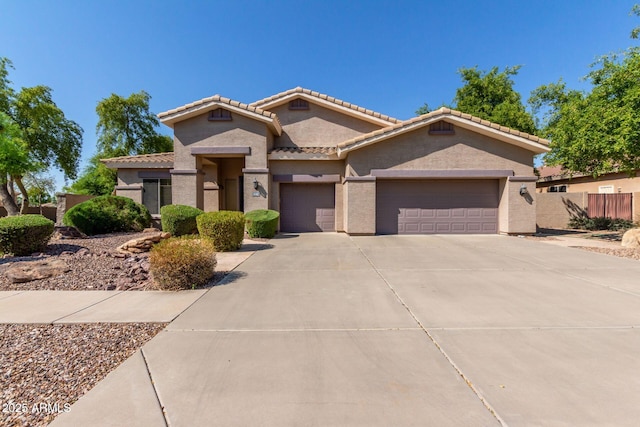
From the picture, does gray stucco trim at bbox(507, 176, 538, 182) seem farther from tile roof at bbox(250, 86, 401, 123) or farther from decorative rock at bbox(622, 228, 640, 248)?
tile roof at bbox(250, 86, 401, 123)

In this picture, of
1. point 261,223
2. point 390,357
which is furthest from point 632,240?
point 261,223

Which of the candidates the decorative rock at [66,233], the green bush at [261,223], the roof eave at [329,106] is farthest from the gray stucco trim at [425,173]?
the decorative rock at [66,233]

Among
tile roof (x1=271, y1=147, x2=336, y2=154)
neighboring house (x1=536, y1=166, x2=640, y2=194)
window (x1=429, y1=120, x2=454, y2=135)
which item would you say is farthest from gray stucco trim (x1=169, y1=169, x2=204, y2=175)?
neighboring house (x1=536, y1=166, x2=640, y2=194)

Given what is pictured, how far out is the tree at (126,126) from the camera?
97.5ft

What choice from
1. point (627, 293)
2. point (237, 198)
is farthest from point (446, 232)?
point (237, 198)

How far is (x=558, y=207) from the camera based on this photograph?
17.6m

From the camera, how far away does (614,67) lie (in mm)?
10812

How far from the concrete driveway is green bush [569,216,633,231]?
1363cm

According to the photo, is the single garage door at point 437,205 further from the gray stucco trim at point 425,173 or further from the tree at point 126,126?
the tree at point 126,126

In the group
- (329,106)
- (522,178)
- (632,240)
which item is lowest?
(632,240)

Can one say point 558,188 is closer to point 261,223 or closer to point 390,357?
point 261,223

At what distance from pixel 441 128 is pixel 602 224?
11536 mm

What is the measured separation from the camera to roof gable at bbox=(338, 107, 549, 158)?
1217cm

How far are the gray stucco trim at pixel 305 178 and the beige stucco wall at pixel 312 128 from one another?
8.05 feet
